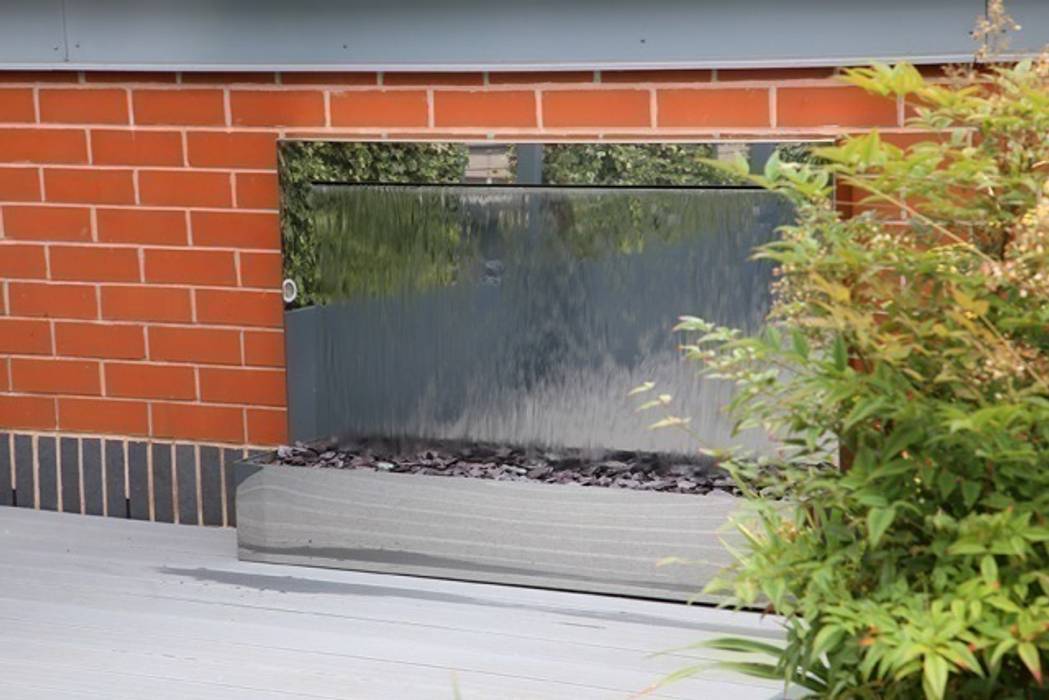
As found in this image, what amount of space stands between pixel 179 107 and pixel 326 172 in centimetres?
52

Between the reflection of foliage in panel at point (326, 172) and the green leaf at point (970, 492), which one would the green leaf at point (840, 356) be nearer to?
the green leaf at point (970, 492)

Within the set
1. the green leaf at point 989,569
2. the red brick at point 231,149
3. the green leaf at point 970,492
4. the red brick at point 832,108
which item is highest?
the red brick at point 832,108

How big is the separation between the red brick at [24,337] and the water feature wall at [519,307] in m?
0.87

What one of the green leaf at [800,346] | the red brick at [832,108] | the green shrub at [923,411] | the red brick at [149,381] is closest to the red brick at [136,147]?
the red brick at [149,381]

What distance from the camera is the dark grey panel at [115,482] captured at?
16.8 ft

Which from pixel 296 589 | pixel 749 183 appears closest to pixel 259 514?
pixel 296 589

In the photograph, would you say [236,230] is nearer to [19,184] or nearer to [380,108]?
[380,108]

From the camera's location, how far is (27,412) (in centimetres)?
522

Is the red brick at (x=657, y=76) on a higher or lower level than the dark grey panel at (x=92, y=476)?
higher

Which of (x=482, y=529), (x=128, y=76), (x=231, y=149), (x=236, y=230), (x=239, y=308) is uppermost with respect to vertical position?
(x=128, y=76)

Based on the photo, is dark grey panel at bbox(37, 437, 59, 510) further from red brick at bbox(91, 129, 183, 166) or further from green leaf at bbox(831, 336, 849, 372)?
green leaf at bbox(831, 336, 849, 372)

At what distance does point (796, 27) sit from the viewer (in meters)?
4.20

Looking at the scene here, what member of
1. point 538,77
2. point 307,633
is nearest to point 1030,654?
point 307,633

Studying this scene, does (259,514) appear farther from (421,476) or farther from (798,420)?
(798,420)
